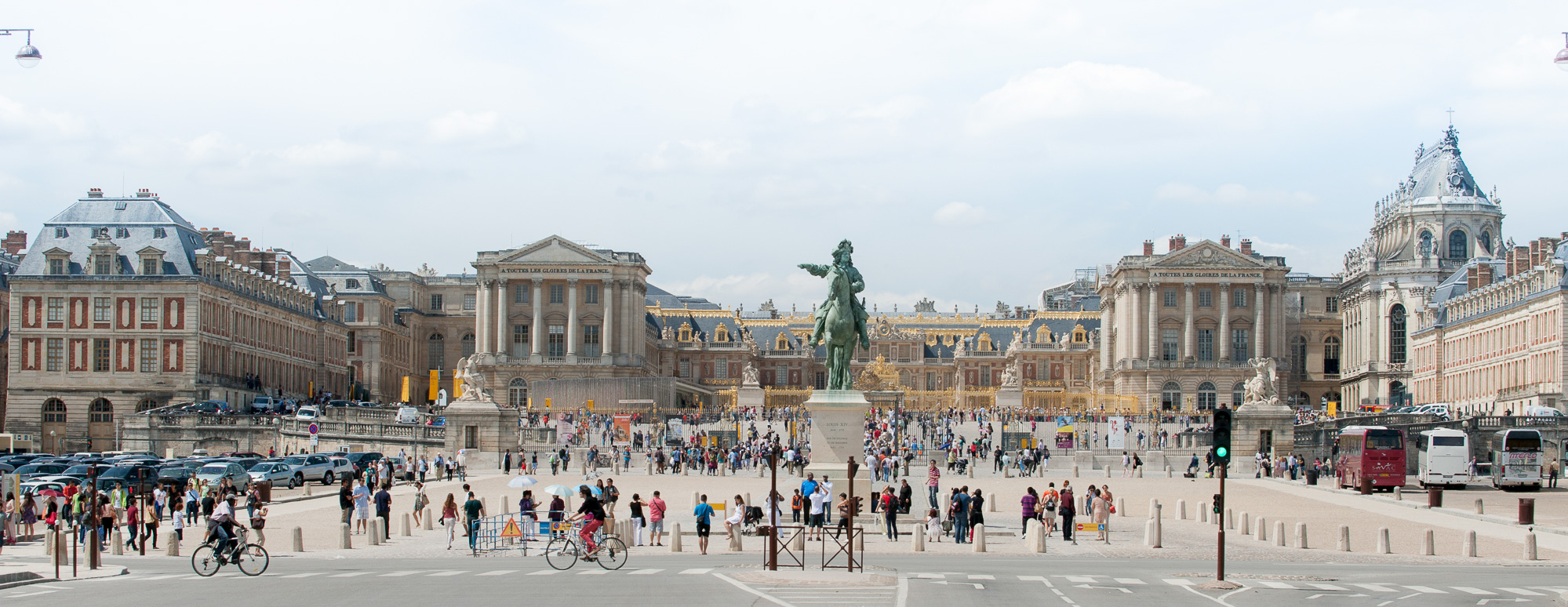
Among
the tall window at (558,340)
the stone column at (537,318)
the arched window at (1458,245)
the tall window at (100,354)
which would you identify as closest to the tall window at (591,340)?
the tall window at (558,340)

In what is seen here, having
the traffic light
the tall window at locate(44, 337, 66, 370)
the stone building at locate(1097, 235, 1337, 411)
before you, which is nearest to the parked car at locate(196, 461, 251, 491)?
the traffic light

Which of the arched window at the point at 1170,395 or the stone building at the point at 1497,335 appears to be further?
the arched window at the point at 1170,395

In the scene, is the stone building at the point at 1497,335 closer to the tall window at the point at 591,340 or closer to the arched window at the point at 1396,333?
the arched window at the point at 1396,333

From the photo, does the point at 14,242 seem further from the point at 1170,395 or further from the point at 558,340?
the point at 1170,395

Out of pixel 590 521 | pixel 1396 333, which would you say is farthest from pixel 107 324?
pixel 1396 333

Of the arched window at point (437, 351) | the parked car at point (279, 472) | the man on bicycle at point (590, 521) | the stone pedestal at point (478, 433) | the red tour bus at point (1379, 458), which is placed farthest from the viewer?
the arched window at point (437, 351)

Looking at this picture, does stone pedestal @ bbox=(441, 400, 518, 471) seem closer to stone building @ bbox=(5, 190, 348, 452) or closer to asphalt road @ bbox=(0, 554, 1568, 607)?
stone building @ bbox=(5, 190, 348, 452)

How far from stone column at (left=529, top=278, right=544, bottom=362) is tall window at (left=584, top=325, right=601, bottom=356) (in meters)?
3.26

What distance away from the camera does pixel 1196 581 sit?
1151 inches

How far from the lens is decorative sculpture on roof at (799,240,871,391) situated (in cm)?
3869

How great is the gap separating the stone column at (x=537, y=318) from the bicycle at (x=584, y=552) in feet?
332

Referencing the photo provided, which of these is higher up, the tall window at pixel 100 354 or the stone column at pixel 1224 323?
the stone column at pixel 1224 323

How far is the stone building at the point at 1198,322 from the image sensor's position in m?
133

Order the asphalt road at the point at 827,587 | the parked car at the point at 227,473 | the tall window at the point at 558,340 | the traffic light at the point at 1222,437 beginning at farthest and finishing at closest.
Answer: the tall window at the point at 558,340 < the parked car at the point at 227,473 < the traffic light at the point at 1222,437 < the asphalt road at the point at 827,587
